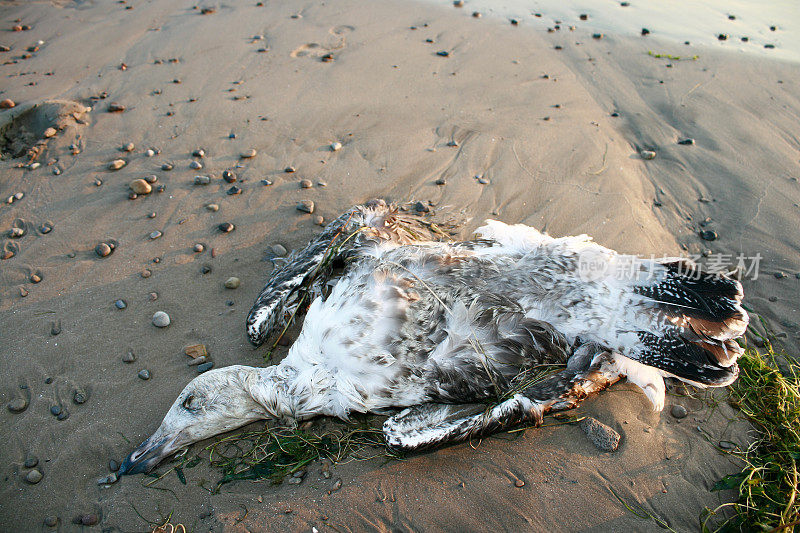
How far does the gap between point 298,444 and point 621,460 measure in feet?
7.64

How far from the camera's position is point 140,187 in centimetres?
531

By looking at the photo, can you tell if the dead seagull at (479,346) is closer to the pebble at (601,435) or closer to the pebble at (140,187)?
the pebble at (601,435)

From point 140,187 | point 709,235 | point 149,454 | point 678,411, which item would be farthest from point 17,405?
point 709,235

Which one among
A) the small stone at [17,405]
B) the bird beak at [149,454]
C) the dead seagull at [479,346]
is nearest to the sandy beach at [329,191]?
the small stone at [17,405]

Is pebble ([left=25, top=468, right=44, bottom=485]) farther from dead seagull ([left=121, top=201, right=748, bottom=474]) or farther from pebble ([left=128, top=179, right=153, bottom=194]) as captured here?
pebble ([left=128, top=179, right=153, bottom=194])

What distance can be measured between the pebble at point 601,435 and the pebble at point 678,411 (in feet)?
1.69

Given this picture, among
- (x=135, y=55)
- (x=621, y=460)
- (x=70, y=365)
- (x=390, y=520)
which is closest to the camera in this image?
(x=390, y=520)

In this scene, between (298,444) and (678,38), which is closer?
(298,444)

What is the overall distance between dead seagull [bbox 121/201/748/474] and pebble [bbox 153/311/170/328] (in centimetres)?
98

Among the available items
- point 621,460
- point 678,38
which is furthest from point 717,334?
point 678,38

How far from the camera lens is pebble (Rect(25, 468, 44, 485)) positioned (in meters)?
3.39

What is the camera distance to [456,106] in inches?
252

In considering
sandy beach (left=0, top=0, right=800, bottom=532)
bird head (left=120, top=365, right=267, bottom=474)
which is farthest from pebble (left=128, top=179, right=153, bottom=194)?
bird head (left=120, top=365, right=267, bottom=474)

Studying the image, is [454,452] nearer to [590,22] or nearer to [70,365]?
[70,365]
